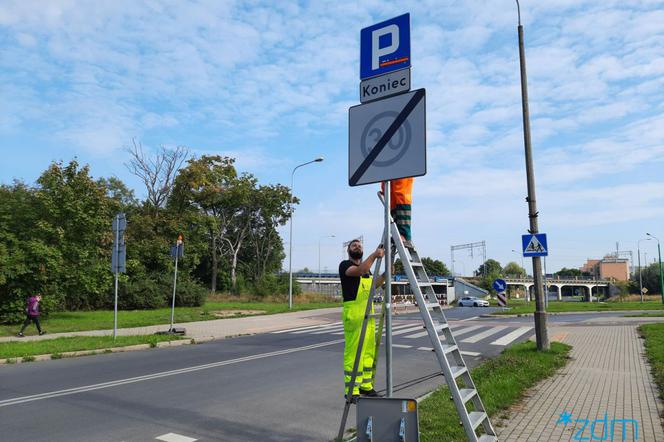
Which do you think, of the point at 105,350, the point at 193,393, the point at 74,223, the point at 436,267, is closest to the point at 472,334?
the point at 105,350

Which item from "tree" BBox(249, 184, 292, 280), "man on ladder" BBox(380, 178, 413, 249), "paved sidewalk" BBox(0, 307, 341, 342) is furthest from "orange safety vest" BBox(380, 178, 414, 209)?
"tree" BBox(249, 184, 292, 280)

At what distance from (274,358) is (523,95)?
896 centimetres

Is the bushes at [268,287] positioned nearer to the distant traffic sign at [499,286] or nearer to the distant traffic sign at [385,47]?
the distant traffic sign at [499,286]

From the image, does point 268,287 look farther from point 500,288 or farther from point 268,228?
point 500,288

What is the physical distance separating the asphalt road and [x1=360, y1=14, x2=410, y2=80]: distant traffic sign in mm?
3839

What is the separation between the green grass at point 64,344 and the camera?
11.5 meters

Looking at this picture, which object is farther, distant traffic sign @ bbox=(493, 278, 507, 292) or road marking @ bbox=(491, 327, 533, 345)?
distant traffic sign @ bbox=(493, 278, 507, 292)

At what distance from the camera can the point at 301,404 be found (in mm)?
6691

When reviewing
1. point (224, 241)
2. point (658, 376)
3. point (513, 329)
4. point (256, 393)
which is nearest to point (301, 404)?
Answer: point (256, 393)

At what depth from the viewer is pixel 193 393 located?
7379mm

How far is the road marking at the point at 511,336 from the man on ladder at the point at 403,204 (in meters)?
11.0

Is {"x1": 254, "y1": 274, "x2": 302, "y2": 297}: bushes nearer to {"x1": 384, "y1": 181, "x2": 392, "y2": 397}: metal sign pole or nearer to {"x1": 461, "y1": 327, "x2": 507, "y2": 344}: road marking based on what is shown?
{"x1": 461, "y1": 327, "x2": 507, "y2": 344}: road marking

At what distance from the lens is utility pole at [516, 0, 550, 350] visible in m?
11.0

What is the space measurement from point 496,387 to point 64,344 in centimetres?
1144
